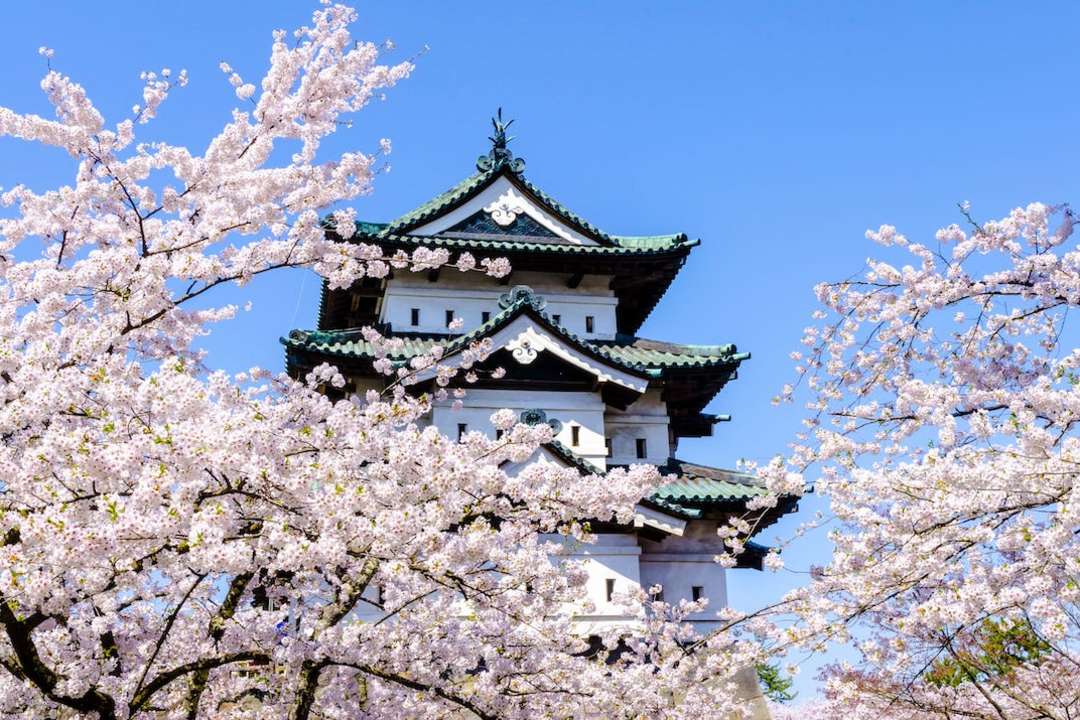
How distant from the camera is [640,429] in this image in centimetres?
2162

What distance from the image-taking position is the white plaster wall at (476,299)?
2195 centimetres

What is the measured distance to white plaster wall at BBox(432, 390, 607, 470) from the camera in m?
20.1

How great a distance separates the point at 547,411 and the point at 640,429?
7.93ft

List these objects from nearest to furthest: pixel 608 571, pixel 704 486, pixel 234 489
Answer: pixel 234 489 < pixel 608 571 < pixel 704 486

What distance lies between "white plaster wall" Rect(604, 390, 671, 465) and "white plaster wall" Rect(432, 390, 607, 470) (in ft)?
2.56

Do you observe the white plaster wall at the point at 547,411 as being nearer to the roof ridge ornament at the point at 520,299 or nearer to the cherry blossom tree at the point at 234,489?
the roof ridge ornament at the point at 520,299

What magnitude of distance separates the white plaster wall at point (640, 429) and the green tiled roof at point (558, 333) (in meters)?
1.03

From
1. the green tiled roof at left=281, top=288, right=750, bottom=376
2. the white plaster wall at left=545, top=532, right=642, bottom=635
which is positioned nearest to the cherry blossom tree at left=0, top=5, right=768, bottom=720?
the white plaster wall at left=545, top=532, right=642, bottom=635

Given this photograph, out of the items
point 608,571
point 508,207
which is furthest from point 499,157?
point 608,571

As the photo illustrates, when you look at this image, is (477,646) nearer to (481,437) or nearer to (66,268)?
(481,437)

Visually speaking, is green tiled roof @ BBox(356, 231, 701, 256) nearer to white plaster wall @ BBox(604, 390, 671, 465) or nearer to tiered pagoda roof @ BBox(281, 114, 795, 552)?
tiered pagoda roof @ BBox(281, 114, 795, 552)

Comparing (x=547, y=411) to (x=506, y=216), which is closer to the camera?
(x=547, y=411)

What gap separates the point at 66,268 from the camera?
8.41m

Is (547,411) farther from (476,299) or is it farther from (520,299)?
(476,299)
